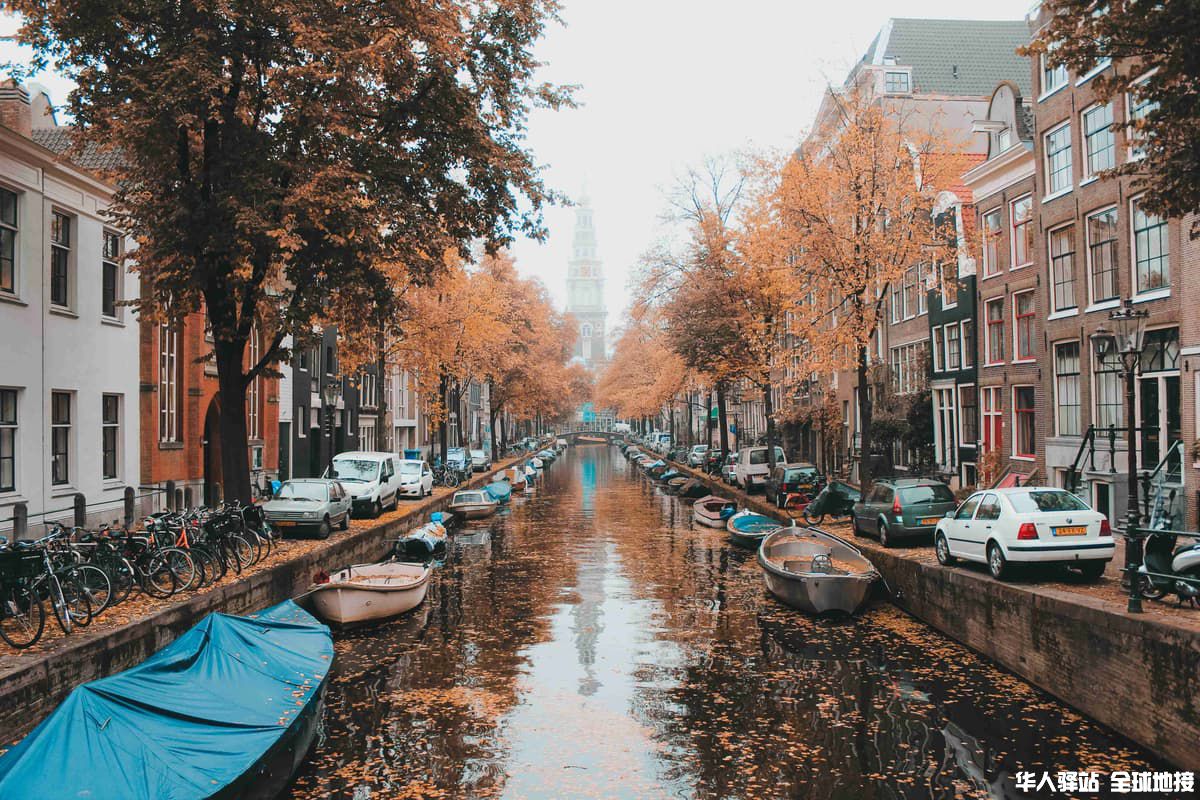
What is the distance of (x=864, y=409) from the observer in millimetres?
27734

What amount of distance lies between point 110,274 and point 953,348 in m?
27.5

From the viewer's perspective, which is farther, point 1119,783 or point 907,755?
point 907,755

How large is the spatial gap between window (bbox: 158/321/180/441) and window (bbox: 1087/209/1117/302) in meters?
25.6

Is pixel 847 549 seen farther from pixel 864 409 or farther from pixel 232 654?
pixel 232 654

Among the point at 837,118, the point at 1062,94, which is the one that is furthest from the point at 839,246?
the point at 1062,94

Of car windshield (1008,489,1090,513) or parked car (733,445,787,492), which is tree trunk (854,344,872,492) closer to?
car windshield (1008,489,1090,513)

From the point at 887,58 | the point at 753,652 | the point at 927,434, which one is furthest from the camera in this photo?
the point at 887,58

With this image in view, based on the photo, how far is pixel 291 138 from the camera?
774 inches

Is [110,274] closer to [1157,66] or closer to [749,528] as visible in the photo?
[749,528]

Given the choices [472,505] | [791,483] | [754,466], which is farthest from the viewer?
[754,466]

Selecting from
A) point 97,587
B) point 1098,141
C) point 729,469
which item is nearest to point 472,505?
point 729,469

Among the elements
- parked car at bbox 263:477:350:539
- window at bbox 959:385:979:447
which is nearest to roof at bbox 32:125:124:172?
parked car at bbox 263:477:350:539

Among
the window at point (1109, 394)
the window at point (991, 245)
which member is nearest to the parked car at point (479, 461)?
the window at point (991, 245)

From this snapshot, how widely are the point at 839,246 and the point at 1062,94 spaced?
7136 millimetres
